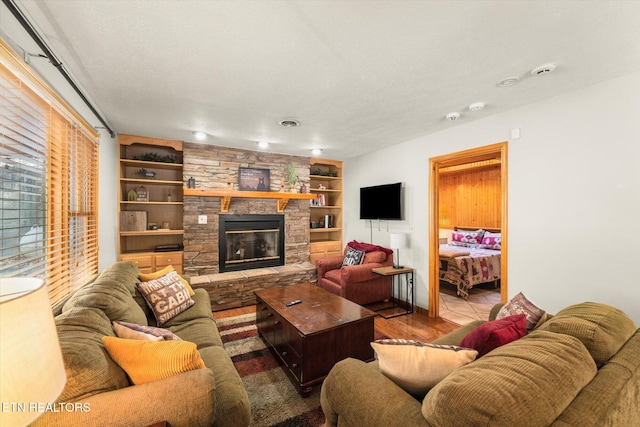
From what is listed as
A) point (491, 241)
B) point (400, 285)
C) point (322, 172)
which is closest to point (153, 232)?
point (322, 172)

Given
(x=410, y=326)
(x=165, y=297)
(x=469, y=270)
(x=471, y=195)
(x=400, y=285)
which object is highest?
(x=471, y=195)

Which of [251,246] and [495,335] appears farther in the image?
[251,246]

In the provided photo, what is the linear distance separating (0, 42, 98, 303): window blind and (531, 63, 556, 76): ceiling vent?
3120mm

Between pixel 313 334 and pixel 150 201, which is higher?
pixel 150 201

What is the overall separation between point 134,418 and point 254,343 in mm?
1915

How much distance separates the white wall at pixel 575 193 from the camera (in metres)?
2.08

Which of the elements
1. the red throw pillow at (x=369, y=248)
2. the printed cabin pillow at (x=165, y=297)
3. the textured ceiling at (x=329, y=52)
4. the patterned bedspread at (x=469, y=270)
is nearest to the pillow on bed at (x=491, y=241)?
the patterned bedspread at (x=469, y=270)

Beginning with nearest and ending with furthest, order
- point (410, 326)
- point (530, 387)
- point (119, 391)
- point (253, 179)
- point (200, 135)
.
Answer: point (530, 387)
point (119, 391)
point (410, 326)
point (200, 135)
point (253, 179)

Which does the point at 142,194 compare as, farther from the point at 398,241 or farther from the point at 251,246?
the point at 398,241

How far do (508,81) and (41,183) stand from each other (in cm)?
339

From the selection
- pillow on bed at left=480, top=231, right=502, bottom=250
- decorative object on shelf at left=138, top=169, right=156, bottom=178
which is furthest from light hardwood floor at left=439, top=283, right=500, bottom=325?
decorative object on shelf at left=138, top=169, right=156, bottom=178

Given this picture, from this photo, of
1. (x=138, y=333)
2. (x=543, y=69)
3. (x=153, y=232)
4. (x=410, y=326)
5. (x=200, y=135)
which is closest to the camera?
(x=138, y=333)

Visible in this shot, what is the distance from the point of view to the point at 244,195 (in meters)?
4.17

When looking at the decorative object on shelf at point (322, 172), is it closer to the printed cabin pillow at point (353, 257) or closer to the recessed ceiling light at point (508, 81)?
the printed cabin pillow at point (353, 257)
